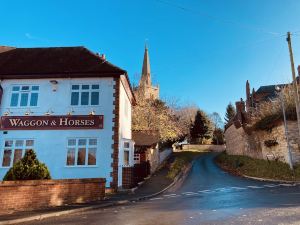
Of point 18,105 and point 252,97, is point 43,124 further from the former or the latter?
point 252,97

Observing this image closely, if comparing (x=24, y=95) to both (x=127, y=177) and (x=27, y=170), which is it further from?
(x=127, y=177)

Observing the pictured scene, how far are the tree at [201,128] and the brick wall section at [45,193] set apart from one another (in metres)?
55.0

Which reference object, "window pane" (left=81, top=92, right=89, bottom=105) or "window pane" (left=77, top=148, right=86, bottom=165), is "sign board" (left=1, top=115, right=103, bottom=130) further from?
"window pane" (left=77, top=148, right=86, bottom=165)

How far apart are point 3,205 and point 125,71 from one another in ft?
35.8

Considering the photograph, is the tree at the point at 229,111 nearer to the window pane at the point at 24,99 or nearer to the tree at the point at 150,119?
the tree at the point at 150,119

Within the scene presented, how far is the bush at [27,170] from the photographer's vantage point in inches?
440

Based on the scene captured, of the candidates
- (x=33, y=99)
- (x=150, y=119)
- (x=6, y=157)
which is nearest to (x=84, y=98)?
(x=33, y=99)

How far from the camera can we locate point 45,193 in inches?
436

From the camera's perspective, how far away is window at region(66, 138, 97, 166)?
17.1 m

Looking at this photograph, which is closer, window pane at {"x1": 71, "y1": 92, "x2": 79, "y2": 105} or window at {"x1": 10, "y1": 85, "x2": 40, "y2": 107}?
window pane at {"x1": 71, "y1": 92, "x2": 79, "y2": 105}

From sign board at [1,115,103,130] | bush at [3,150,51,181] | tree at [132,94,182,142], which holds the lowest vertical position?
bush at [3,150,51,181]

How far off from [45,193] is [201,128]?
58982 millimetres

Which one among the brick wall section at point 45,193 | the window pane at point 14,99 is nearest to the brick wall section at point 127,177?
the brick wall section at point 45,193

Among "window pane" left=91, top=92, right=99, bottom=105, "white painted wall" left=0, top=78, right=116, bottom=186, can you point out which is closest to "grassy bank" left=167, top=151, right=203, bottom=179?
"white painted wall" left=0, top=78, right=116, bottom=186
